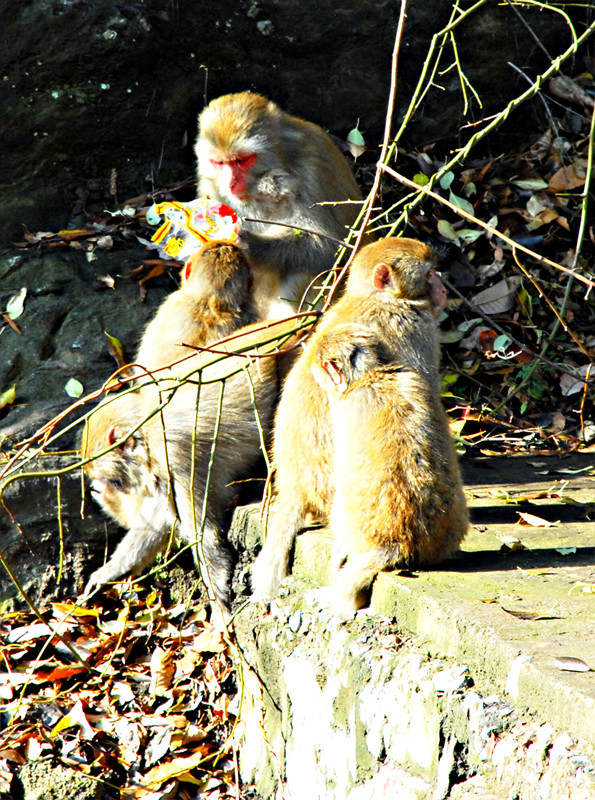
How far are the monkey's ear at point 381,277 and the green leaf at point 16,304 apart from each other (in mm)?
2991

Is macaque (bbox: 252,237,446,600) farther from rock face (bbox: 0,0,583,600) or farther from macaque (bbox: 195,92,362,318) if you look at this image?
rock face (bbox: 0,0,583,600)

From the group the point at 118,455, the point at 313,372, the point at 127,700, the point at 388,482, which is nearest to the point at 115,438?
the point at 118,455

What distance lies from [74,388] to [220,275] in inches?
50.1

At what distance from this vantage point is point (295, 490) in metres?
3.47

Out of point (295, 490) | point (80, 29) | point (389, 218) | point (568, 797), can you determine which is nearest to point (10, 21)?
point (80, 29)

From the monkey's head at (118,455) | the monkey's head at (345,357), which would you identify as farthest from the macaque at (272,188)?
the monkey's head at (345,357)

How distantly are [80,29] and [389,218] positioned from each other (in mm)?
2458

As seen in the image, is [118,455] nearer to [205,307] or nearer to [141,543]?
[141,543]

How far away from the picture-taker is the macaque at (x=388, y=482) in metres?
2.89

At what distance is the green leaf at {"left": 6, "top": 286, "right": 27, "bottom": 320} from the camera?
227 inches

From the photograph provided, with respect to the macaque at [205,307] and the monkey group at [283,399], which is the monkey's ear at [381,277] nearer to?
the monkey group at [283,399]

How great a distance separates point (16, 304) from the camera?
5805 millimetres

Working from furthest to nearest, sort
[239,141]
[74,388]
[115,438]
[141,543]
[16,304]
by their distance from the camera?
1. [16,304]
2. [74,388]
3. [239,141]
4. [141,543]
5. [115,438]

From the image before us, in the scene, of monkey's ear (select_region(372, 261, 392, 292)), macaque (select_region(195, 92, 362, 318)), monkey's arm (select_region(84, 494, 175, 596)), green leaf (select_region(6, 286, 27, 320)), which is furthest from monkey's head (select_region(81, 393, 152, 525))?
green leaf (select_region(6, 286, 27, 320))
